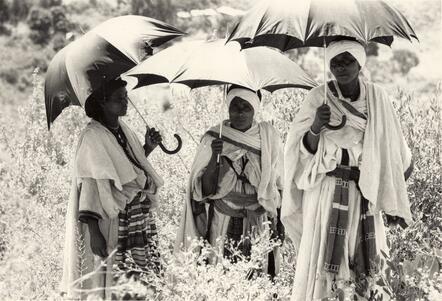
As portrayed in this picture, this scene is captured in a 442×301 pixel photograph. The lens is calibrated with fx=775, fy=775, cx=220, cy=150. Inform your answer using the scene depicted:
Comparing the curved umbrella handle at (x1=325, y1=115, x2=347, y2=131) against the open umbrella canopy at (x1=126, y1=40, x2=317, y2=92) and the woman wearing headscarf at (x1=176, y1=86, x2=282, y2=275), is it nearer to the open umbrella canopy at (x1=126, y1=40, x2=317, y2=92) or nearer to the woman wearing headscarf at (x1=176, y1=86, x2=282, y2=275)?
the open umbrella canopy at (x1=126, y1=40, x2=317, y2=92)

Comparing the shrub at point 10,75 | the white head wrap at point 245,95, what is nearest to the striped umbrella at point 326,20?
the white head wrap at point 245,95

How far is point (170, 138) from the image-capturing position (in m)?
8.83

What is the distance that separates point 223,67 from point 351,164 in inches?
41.4

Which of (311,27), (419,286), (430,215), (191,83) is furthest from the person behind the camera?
(430,215)

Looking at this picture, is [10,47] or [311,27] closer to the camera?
[311,27]

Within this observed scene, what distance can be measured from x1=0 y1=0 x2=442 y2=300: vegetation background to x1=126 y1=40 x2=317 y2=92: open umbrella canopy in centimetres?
71

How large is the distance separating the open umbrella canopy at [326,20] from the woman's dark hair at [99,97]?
881 millimetres

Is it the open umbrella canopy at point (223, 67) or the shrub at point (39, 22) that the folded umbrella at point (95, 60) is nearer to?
the open umbrella canopy at point (223, 67)

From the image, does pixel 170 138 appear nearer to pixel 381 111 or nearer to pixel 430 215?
pixel 430 215

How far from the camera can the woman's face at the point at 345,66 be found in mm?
4691

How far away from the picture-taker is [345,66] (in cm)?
469

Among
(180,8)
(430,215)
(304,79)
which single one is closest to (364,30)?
(304,79)

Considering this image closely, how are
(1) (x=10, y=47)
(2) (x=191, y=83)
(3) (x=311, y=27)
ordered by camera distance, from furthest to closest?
(1) (x=10, y=47), (2) (x=191, y=83), (3) (x=311, y=27)

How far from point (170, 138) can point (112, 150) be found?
12.8ft
